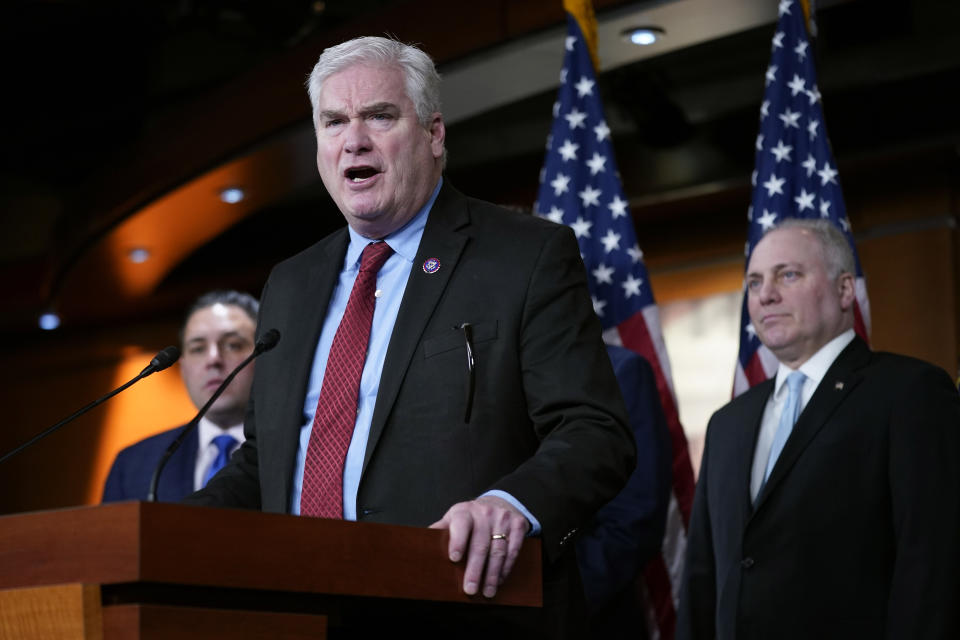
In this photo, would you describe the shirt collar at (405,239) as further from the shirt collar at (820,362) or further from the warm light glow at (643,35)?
the warm light glow at (643,35)

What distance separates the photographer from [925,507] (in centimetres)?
294

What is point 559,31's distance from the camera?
187 inches

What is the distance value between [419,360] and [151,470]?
99.4 inches

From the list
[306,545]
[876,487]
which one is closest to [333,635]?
[306,545]

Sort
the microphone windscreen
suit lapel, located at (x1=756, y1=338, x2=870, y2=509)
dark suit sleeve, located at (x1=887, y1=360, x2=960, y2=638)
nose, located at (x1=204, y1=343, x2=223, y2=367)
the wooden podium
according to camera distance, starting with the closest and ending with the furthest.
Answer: the wooden podium < the microphone windscreen < dark suit sleeve, located at (x1=887, y1=360, x2=960, y2=638) < suit lapel, located at (x1=756, y1=338, x2=870, y2=509) < nose, located at (x1=204, y1=343, x2=223, y2=367)

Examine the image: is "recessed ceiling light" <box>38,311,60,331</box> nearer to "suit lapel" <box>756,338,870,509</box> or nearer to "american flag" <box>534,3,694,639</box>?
"american flag" <box>534,3,694,639</box>

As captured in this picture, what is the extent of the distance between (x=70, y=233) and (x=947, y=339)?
16.3ft

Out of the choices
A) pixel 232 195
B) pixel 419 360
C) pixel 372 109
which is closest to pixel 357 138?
pixel 372 109

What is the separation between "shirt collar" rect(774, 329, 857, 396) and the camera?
3381mm

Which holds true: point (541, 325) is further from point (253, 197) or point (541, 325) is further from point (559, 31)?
point (253, 197)

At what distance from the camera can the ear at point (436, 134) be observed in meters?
2.17

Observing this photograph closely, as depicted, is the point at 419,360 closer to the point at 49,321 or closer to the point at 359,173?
the point at 359,173

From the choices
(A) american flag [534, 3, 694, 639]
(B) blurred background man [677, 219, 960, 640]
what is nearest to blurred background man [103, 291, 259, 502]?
(A) american flag [534, 3, 694, 639]

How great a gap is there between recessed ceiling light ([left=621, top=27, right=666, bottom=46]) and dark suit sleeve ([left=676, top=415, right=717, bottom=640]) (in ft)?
5.88
